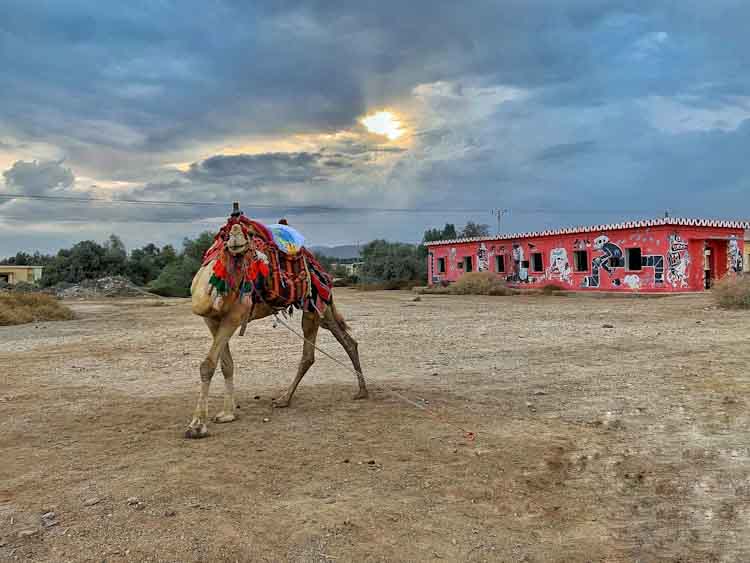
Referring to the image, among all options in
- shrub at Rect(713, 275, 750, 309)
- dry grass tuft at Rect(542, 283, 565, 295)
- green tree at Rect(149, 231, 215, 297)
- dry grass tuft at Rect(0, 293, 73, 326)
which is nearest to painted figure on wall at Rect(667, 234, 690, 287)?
dry grass tuft at Rect(542, 283, 565, 295)

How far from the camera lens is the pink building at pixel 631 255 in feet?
94.9

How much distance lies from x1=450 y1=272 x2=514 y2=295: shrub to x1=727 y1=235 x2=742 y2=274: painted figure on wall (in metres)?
11.7

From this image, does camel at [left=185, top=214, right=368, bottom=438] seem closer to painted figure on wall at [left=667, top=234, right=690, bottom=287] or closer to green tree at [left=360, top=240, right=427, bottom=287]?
painted figure on wall at [left=667, top=234, right=690, bottom=287]

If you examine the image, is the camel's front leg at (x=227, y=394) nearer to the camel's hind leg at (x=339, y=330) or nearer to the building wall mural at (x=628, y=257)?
the camel's hind leg at (x=339, y=330)

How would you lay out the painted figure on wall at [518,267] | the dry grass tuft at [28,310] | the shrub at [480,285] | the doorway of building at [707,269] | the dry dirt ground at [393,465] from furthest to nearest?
the painted figure on wall at [518,267] → the shrub at [480,285] → the doorway of building at [707,269] → the dry grass tuft at [28,310] → the dry dirt ground at [393,465]

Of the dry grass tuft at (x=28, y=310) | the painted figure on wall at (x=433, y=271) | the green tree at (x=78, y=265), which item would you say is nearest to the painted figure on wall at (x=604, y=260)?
the painted figure on wall at (x=433, y=271)

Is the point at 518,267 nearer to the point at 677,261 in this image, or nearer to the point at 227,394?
the point at 677,261

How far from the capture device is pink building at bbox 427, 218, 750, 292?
28938 millimetres

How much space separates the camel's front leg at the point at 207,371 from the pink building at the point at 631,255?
27637mm

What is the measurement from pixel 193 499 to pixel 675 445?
3.97m

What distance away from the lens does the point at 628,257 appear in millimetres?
30859

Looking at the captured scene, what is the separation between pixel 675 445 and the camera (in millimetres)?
4977

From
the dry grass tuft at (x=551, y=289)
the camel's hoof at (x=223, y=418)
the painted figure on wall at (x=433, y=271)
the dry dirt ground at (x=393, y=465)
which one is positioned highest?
the painted figure on wall at (x=433, y=271)

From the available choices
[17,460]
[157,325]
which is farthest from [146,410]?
[157,325]
